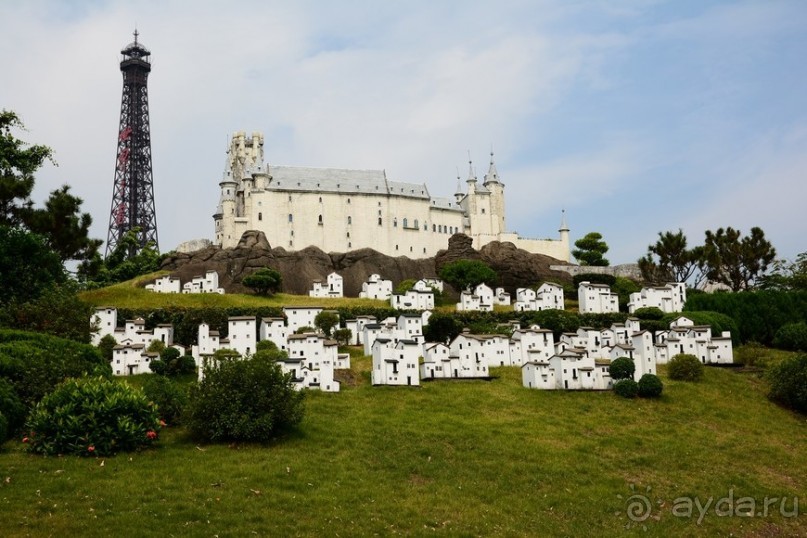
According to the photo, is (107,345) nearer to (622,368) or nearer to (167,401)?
(167,401)

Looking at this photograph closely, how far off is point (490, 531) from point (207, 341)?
36425 mm

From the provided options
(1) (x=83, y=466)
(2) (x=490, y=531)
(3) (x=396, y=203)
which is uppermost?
(3) (x=396, y=203)

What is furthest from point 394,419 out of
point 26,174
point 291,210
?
point 291,210

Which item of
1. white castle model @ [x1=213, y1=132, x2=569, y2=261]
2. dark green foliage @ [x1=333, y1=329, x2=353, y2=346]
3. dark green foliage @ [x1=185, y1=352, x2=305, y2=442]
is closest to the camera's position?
dark green foliage @ [x1=185, y1=352, x2=305, y2=442]

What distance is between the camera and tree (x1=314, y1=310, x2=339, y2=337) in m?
72.9

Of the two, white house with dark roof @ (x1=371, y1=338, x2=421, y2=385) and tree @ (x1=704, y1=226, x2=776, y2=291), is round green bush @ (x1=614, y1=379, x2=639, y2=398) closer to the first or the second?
white house with dark roof @ (x1=371, y1=338, x2=421, y2=385)

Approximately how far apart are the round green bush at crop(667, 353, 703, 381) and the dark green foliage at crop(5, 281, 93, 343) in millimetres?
43441

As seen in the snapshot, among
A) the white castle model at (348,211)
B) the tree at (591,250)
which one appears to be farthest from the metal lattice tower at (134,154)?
the tree at (591,250)

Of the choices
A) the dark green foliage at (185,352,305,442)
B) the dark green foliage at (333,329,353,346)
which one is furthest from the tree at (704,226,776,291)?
the dark green foliage at (185,352,305,442)

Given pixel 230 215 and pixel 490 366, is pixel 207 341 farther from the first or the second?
pixel 230 215

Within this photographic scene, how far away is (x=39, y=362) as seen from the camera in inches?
1570

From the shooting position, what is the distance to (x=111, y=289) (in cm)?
8644

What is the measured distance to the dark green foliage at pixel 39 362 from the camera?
38.6 metres

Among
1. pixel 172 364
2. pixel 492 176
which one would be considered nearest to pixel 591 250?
pixel 492 176
